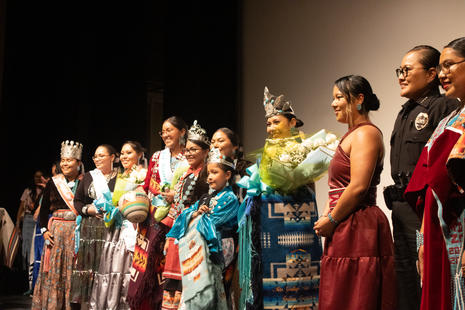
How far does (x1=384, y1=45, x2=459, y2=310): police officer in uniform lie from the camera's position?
1.95m

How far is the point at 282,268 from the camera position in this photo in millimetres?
2516

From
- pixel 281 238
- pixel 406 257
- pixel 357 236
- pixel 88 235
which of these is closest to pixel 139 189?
pixel 88 235

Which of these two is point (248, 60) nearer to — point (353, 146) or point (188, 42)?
point (188, 42)

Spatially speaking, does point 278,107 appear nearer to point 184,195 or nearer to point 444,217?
point 184,195

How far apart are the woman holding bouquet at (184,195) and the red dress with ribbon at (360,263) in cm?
130

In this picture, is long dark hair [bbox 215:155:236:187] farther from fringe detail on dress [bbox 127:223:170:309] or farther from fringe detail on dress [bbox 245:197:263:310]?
fringe detail on dress [bbox 127:223:170:309]

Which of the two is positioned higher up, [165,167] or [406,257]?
[165,167]

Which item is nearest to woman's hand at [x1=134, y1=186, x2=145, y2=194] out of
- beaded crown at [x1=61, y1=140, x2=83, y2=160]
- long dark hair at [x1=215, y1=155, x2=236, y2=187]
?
long dark hair at [x1=215, y1=155, x2=236, y2=187]

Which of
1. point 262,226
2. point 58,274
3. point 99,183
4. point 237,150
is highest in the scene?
point 237,150

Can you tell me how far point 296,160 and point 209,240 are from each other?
2.47 feet

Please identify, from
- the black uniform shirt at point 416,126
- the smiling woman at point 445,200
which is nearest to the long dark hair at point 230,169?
the black uniform shirt at point 416,126

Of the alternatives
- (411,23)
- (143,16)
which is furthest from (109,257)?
(143,16)

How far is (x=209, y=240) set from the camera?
2.82 metres

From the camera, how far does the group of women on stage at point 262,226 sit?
150cm
